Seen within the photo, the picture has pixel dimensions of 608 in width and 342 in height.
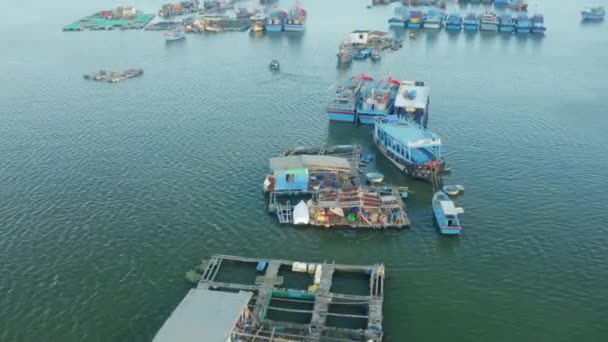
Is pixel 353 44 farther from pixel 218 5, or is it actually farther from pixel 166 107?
pixel 218 5

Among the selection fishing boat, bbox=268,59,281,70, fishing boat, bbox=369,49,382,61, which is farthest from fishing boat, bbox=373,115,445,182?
fishing boat, bbox=369,49,382,61

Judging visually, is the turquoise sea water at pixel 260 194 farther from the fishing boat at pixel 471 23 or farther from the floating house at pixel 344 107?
the fishing boat at pixel 471 23

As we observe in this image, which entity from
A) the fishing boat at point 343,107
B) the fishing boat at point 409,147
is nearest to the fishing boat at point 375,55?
the fishing boat at point 343,107

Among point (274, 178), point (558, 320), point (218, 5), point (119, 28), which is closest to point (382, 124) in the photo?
point (274, 178)

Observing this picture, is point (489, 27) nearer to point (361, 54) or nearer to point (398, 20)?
point (398, 20)

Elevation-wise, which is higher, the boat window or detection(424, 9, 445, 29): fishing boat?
detection(424, 9, 445, 29): fishing boat

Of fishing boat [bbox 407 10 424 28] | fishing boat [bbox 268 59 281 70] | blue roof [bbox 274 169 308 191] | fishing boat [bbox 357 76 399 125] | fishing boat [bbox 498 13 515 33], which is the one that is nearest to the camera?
blue roof [bbox 274 169 308 191]

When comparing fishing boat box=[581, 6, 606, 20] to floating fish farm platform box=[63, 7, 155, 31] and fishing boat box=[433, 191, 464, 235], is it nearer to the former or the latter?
fishing boat box=[433, 191, 464, 235]
